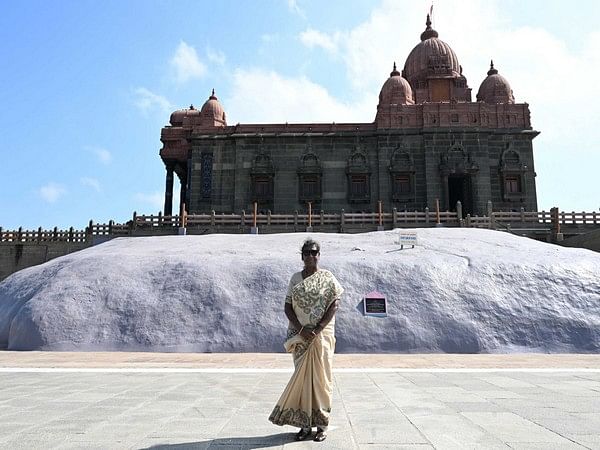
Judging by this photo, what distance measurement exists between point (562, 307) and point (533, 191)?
71.4 feet

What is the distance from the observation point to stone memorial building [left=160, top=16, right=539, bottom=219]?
101 feet

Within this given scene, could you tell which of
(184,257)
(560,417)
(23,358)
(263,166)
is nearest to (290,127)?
(263,166)

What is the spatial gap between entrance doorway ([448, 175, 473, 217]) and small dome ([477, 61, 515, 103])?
22.3 ft

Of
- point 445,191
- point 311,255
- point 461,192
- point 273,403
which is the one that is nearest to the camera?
point 311,255

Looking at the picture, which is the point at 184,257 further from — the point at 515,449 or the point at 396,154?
the point at 396,154

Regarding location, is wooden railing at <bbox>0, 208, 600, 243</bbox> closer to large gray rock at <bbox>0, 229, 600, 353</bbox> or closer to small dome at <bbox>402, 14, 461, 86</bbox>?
large gray rock at <bbox>0, 229, 600, 353</bbox>

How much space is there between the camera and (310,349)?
392 centimetres

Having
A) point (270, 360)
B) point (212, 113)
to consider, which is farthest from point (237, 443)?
point (212, 113)

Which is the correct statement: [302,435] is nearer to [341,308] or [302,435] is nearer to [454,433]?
[454,433]

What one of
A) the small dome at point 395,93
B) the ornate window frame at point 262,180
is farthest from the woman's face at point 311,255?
the small dome at point 395,93

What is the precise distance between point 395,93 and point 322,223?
48.3 ft

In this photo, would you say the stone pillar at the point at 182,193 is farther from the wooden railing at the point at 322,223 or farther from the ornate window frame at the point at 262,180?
the wooden railing at the point at 322,223

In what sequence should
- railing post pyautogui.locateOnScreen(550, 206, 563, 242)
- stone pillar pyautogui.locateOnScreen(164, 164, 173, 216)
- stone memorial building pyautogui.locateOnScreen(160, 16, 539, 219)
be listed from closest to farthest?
railing post pyautogui.locateOnScreen(550, 206, 563, 242) < stone memorial building pyautogui.locateOnScreen(160, 16, 539, 219) < stone pillar pyautogui.locateOnScreen(164, 164, 173, 216)

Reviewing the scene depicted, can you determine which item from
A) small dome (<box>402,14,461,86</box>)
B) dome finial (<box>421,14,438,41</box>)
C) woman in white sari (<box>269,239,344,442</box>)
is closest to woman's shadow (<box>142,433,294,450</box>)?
woman in white sari (<box>269,239,344,442</box>)
